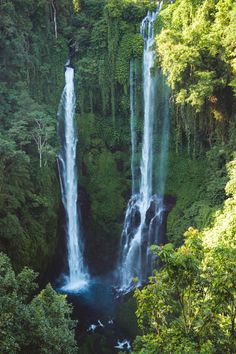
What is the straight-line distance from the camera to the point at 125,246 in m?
22.1

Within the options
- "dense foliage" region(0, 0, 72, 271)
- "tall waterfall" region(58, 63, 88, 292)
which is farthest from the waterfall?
"dense foliage" region(0, 0, 72, 271)

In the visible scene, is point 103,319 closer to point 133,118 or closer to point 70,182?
point 70,182

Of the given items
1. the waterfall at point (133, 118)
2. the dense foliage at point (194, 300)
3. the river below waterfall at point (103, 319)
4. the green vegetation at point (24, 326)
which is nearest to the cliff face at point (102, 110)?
the waterfall at point (133, 118)

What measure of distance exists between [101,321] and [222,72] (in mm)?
12622

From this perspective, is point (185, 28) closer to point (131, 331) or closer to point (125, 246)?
point (125, 246)

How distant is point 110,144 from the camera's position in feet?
78.9

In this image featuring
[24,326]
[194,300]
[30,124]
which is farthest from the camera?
[30,124]

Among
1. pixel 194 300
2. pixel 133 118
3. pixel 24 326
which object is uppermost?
pixel 133 118

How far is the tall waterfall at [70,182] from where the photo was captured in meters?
21.7

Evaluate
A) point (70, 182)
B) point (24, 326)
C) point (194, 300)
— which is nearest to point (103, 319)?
point (70, 182)

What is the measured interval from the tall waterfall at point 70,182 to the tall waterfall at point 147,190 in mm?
2370

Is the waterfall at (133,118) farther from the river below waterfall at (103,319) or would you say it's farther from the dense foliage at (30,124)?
the river below waterfall at (103,319)

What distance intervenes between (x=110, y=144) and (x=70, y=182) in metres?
3.53

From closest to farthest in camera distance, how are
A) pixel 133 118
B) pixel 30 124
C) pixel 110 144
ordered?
1. pixel 30 124
2. pixel 133 118
3. pixel 110 144
